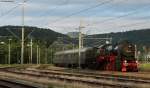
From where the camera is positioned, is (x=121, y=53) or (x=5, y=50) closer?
(x=121, y=53)

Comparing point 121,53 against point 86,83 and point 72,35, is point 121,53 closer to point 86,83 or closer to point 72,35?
point 86,83

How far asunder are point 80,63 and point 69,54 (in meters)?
6.95

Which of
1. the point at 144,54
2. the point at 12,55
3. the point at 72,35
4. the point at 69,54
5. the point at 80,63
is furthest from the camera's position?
the point at 144,54

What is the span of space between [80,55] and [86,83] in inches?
1375

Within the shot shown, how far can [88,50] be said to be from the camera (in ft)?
184

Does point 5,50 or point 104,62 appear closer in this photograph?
point 104,62

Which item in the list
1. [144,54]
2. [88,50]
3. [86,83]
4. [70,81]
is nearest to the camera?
[86,83]

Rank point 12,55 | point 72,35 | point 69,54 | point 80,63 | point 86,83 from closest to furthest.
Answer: point 86,83 < point 80,63 < point 69,54 < point 72,35 < point 12,55

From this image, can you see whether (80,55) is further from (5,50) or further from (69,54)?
(5,50)

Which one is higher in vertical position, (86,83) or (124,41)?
(124,41)

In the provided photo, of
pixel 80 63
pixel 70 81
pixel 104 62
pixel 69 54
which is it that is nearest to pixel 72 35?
pixel 69 54

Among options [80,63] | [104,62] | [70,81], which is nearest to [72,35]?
[80,63]

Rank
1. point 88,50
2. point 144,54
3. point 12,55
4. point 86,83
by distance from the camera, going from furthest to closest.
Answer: point 144,54, point 12,55, point 88,50, point 86,83

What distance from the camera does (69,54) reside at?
66.3 metres
